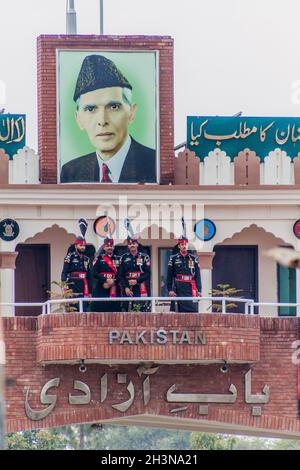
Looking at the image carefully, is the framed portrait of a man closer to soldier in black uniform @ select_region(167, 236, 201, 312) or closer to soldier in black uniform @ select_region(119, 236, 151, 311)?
soldier in black uniform @ select_region(119, 236, 151, 311)

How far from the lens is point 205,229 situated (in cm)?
6662

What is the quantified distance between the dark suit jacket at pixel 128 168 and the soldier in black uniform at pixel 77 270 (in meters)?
4.71

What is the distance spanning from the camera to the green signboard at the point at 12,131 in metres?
65.8

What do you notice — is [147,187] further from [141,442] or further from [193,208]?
[141,442]

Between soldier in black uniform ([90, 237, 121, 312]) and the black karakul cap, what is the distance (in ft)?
18.4

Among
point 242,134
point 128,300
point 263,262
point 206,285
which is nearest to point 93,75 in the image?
point 242,134

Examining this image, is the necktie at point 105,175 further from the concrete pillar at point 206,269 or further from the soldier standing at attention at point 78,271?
the soldier standing at attention at point 78,271

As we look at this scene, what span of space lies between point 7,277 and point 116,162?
13.2ft

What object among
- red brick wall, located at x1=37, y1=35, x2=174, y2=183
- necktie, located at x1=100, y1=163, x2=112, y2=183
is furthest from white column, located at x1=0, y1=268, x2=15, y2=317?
necktie, located at x1=100, y1=163, x2=112, y2=183

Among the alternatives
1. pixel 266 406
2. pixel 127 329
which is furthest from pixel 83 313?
pixel 266 406

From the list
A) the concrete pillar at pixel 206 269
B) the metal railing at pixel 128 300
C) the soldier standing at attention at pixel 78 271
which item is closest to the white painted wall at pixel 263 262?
the concrete pillar at pixel 206 269

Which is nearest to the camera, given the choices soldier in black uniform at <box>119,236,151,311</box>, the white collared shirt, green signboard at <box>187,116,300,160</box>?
soldier in black uniform at <box>119,236,151,311</box>

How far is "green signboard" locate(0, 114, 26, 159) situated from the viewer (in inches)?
2589

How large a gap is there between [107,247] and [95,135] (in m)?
5.46
